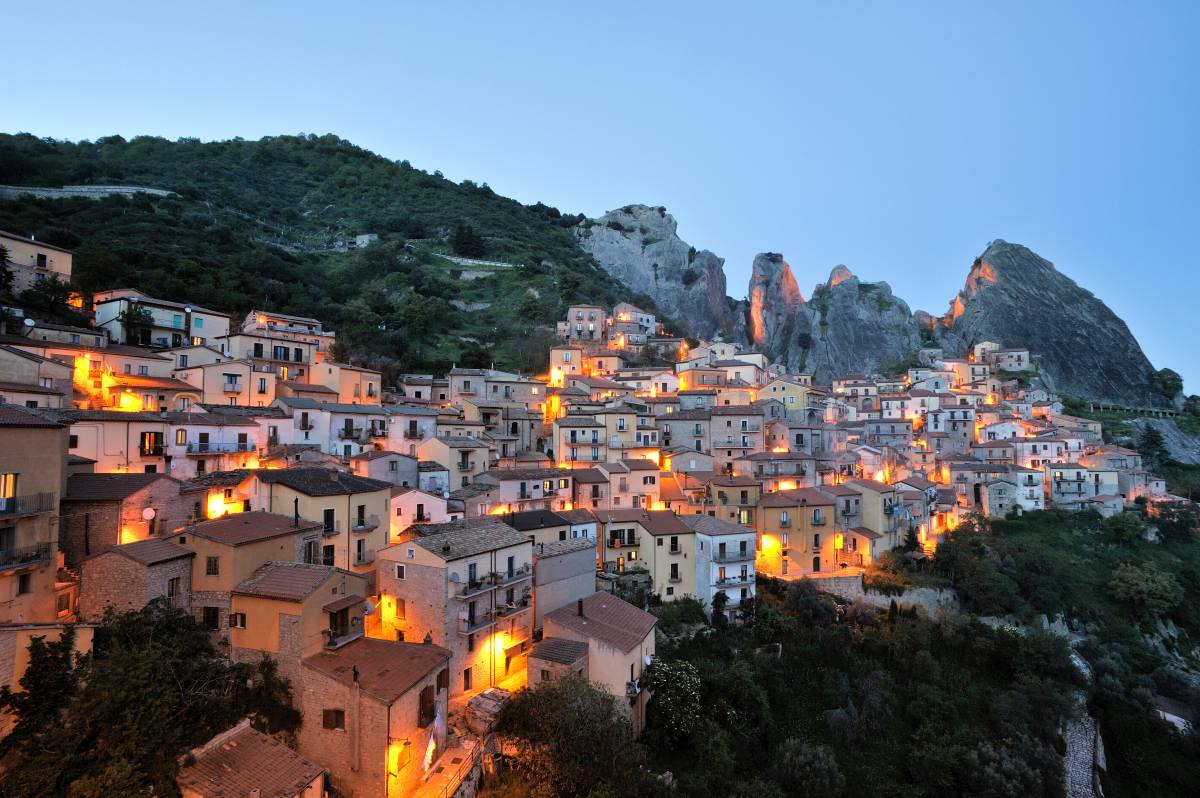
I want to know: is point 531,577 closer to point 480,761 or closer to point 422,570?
point 422,570

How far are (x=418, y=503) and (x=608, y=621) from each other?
429 inches

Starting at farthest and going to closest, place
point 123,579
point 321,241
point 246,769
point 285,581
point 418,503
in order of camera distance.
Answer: point 321,241, point 418,503, point 285,581, point 123,579, point 246,769

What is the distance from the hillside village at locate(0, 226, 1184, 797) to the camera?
56.6ft

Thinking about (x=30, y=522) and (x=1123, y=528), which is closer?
(x=30, y=522)

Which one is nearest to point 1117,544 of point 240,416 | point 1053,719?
point 1053,719

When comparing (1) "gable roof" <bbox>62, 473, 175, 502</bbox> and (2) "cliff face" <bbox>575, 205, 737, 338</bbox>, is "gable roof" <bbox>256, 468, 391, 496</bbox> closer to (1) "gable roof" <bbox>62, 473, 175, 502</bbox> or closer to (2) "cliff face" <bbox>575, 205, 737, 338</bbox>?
(1) "gable roof" <bbox>62, 473, 175, 502</bbox>

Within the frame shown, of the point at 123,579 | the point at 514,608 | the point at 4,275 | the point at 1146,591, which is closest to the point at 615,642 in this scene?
the point at 514,608

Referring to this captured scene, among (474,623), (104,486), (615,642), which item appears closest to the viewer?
(104,486)

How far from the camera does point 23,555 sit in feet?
54.0

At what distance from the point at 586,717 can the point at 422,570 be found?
831 centimetres

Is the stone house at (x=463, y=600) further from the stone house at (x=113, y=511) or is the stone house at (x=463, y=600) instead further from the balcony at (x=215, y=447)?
the balcony at (x=215, y=447)

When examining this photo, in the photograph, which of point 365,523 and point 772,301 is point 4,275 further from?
point 772,301

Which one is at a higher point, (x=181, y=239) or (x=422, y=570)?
(x=181, y=239)

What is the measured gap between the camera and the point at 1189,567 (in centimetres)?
4641
